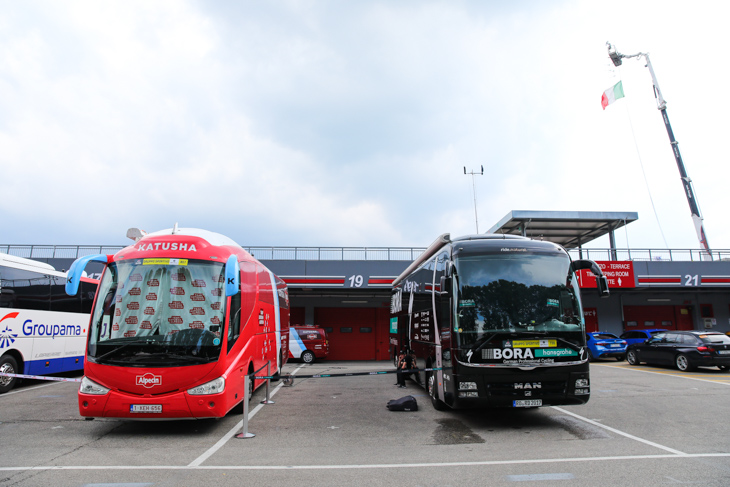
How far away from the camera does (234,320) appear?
7641 mm

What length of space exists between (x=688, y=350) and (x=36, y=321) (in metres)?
20.7

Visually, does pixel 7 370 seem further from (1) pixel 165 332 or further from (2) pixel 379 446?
(2) pixel 379 446

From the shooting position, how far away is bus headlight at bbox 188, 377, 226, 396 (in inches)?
270

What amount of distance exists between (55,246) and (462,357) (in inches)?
918

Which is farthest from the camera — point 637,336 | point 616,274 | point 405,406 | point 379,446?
point 616,274

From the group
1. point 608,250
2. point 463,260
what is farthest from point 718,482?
point 608,250

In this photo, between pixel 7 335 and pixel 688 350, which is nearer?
pixel 7 335

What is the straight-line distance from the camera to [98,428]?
775 cm

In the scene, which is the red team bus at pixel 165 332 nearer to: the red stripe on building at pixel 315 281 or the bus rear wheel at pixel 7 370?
the bus rear wheel at pixel 7 370

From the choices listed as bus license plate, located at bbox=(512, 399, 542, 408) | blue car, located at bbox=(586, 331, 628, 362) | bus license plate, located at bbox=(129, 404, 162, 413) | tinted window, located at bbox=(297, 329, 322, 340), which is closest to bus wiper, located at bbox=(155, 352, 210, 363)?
bus license plate, located at bbox=(129, 404, 162, 413)

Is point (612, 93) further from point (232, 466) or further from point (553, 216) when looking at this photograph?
point (232, 466)

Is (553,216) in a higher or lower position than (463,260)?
higher

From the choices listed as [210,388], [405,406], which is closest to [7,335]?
[210,388]

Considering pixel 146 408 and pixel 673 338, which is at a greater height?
pixel 673 338
